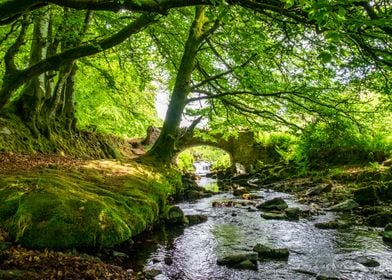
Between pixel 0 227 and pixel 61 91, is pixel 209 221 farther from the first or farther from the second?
pixel 61 91

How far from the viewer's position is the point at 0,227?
593 centimetres

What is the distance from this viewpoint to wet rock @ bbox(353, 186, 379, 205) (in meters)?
12.9

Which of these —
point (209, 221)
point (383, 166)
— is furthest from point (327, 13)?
point (383, 166)

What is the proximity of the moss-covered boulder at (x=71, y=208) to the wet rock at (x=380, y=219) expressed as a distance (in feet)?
18.9

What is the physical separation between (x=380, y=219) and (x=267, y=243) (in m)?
3.71

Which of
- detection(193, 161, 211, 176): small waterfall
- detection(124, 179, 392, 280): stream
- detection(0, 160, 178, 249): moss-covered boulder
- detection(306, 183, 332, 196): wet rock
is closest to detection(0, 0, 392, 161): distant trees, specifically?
detection(0, 160, 178, 249): moss-covered boulder

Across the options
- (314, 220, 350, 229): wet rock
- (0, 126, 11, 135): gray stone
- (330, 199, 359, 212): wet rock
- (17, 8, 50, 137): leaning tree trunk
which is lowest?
(314, 220, 350, 229): wet rock

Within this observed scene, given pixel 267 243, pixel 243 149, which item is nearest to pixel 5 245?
pixel 267 243

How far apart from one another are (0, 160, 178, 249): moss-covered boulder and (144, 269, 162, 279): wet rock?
0.74 m

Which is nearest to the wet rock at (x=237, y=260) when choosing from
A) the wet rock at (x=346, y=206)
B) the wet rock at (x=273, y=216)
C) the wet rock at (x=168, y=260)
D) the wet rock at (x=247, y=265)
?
the wet rock at (x=247, y=265)

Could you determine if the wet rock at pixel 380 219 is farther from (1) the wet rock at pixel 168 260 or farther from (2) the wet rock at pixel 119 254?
(2) the wet rock at pixel 119 254

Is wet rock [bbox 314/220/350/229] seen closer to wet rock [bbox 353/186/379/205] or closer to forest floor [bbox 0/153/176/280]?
wet rock [bbox 353/186/379/205]

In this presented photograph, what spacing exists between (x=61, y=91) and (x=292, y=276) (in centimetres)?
1171

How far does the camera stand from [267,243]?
8.63 metres
